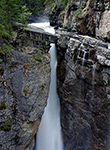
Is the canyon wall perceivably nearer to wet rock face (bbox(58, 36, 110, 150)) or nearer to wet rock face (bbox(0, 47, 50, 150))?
wet rock face (bbox(0, 47, 50, 150))

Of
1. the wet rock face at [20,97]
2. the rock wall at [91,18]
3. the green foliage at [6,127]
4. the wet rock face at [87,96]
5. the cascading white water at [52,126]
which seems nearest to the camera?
the green foliage at [6,127]

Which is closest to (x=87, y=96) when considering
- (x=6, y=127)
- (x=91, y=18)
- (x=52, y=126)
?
(x=52, y=126)

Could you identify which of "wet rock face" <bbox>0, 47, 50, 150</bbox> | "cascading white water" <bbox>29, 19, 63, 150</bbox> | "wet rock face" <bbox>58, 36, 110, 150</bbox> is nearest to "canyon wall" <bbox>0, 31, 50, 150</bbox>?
"wet rock face" <bbox>0, 47, 50, 150</bbox>

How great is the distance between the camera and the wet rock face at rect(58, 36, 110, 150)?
337 inches

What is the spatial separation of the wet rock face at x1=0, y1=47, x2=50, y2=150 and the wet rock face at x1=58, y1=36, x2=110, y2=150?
3.47 metres

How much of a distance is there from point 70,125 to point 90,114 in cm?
268

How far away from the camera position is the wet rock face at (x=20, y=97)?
6738 mm

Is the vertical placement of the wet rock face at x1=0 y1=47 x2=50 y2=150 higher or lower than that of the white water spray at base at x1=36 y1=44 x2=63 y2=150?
higher

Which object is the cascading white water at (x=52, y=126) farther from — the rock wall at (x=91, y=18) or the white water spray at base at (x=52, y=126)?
the rock wall at (x=91, y=18)

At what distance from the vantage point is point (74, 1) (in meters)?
14.0

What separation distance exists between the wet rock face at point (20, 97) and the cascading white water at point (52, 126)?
3.49 metres

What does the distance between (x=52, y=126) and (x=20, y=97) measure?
6.75 metres

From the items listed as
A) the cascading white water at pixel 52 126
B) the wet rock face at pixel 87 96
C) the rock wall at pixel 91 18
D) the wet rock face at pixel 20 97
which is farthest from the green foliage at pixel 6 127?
the rock wall at pixel 91 18

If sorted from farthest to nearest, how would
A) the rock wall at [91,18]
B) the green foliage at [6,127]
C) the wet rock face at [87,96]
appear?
the rock wall at [91,18]
the wet rock face at [87,96]
the green foliage at [6,127]
